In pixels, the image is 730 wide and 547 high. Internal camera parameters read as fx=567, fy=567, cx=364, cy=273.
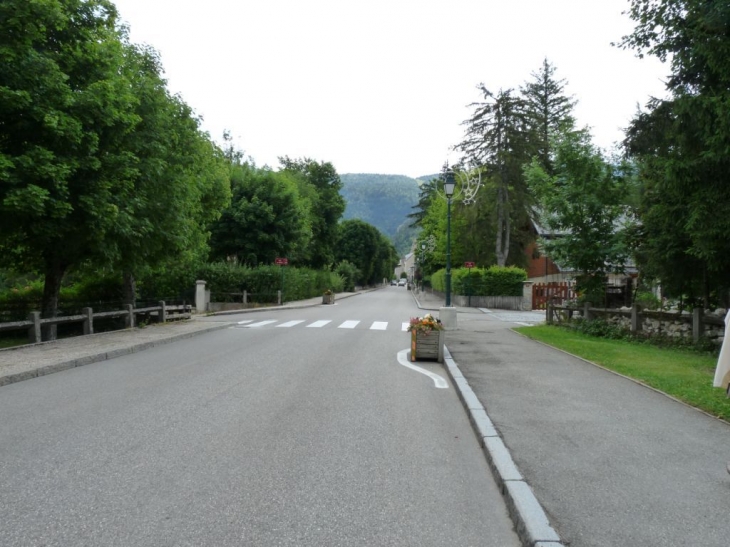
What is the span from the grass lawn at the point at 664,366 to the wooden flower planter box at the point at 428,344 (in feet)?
9.76

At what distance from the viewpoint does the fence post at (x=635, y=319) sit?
54.7ft

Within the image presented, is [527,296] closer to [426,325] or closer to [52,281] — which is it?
[426,325]

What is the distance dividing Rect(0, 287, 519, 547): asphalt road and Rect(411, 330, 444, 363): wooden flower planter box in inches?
96.5

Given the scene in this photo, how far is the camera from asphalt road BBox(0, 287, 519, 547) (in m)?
3.60

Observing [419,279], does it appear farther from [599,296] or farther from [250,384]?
[250,384]

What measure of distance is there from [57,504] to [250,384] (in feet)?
16.1

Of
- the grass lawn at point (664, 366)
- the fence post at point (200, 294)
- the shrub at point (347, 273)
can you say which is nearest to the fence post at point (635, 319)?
the grass lawn at point (664, 366)

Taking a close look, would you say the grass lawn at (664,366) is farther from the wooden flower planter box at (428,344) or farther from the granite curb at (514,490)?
the wooden flower planter box at (428,344)

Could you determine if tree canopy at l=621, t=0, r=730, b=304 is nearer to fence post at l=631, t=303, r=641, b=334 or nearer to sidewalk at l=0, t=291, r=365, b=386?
fence post at l=631, t=303, r=641, b=334

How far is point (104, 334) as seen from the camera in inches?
636

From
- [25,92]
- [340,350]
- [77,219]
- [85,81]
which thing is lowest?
[340,350]

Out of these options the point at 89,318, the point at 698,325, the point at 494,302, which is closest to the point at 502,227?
the point at 494,302

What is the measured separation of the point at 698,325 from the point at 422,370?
7950 mm

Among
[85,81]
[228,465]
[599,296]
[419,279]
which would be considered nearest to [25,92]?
[85,81]
